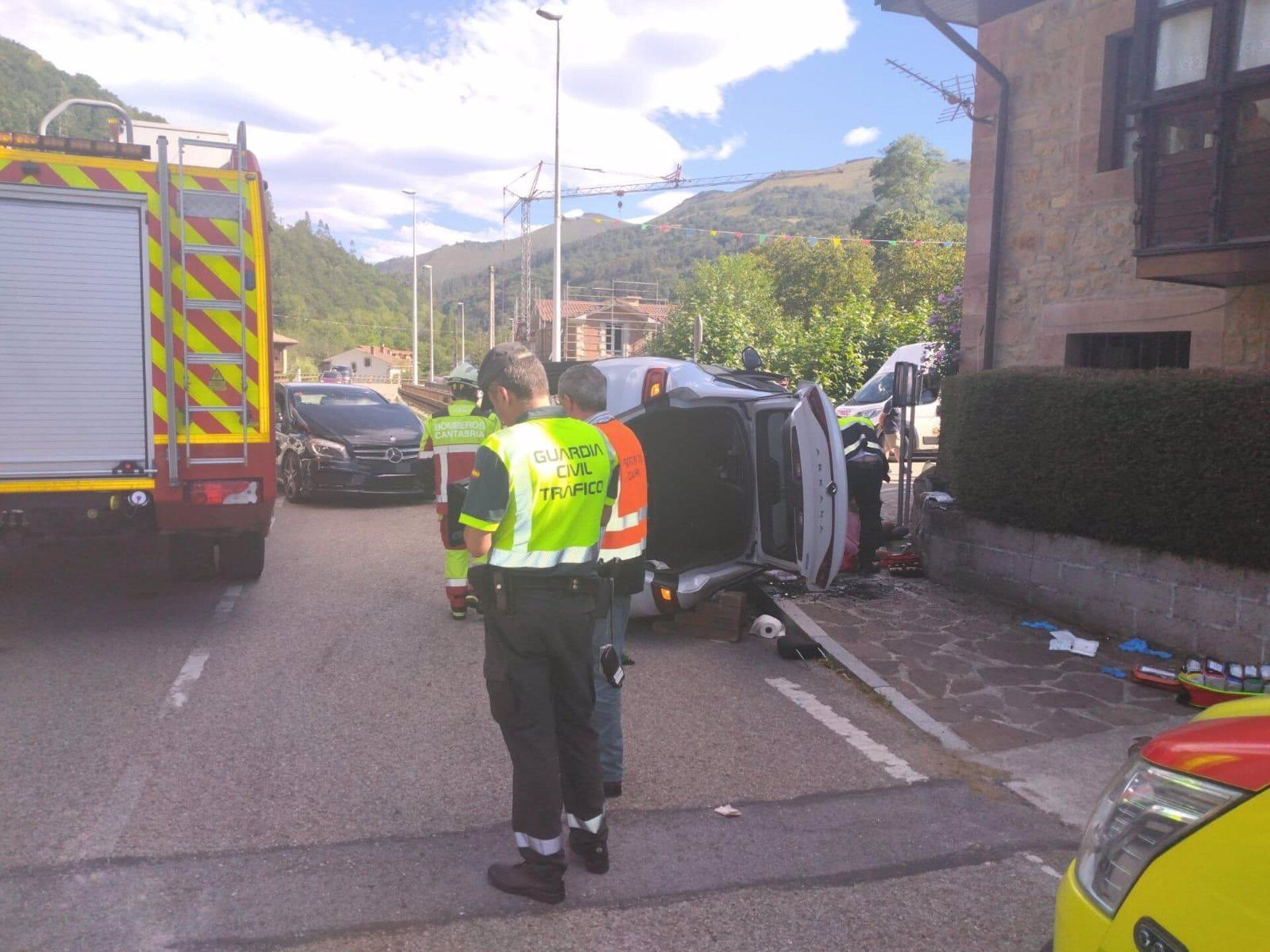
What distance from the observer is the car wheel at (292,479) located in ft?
42.8

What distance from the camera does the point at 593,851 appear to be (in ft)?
11.4

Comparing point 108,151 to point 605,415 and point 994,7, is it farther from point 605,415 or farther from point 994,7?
point 994,7

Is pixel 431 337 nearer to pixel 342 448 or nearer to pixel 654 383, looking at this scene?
pixel 342 448

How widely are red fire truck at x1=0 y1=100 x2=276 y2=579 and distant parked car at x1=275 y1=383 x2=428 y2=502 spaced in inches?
239

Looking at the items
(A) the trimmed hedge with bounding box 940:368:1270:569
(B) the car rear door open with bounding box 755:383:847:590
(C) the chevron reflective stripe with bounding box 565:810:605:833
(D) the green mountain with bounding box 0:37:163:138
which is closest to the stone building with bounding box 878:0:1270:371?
(A) the trimmed hedge with bounding box 940:368:1270:569

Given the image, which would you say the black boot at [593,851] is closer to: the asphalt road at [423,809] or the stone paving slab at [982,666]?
the asphalt road at [423,809]

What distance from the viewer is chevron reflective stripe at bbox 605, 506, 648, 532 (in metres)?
3.98

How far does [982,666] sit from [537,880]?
4087 millimetres

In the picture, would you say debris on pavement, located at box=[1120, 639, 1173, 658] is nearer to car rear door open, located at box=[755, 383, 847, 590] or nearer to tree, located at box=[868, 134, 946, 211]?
car rear door open, located at box=[755, 383, 847, 590]

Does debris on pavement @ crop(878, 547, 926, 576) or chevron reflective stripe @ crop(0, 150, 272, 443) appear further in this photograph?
debris on pavement @ crop(878, 547, 926, 576)

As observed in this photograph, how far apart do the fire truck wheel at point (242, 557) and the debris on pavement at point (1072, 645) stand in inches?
238

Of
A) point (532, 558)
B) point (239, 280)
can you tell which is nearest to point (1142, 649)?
point (532, 558)

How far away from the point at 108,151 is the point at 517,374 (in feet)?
14.2

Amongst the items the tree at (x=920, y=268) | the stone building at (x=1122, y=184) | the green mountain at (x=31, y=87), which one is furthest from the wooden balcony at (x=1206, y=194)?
the green mountain at (x=31, y=87)
